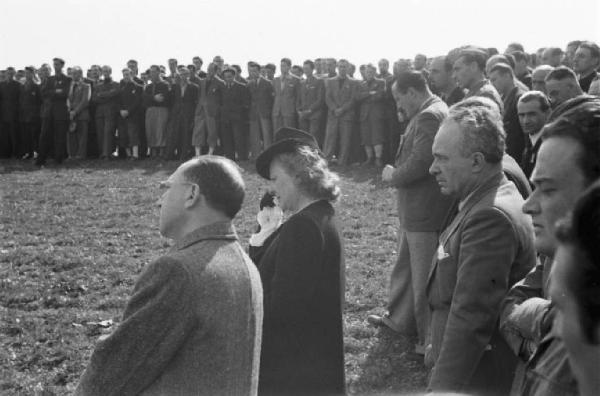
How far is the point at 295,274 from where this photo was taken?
365 cm

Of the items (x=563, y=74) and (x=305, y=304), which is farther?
(x=563, y=74)

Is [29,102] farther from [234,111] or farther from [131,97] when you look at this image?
[234,111]

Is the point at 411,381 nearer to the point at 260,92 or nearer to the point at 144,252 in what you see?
the point at 144,252

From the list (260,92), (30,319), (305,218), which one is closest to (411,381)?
(305,218)

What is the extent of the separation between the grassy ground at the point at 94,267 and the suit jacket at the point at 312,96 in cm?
183

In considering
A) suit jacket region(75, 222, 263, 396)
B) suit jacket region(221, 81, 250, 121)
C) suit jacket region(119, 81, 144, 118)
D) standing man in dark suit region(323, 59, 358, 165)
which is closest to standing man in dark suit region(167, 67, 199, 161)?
suit jacket region(119, 81, 144, 118)

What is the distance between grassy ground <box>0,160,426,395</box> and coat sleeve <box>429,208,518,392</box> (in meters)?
2.17

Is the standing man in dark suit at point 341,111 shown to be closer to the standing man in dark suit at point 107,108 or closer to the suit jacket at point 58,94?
the standing man in dark suit at point 107,108

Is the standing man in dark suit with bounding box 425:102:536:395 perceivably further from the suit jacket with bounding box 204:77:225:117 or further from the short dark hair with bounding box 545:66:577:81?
the suit jacket with bounding box 204:77:225:117

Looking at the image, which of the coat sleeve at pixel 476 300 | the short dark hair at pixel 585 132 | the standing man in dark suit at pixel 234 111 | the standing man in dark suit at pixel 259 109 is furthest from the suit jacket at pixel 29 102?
the short dark hair at pixel 585 132

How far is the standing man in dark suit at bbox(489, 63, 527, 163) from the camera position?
24.1 feet

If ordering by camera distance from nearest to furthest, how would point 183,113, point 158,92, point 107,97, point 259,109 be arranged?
1. point 259,109
2. point 183,113
3. point 158,92
4. point 107,97

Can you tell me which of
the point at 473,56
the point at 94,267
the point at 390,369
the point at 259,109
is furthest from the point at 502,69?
the point at 259,109

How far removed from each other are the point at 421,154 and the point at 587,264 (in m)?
4.70
